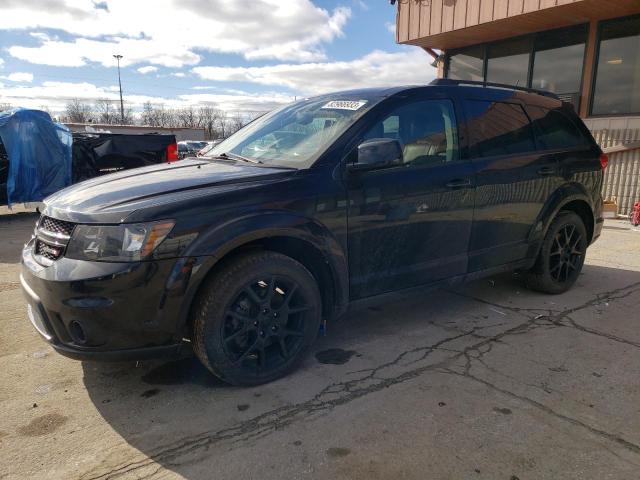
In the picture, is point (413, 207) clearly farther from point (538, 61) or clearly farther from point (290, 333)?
point (538, 61)

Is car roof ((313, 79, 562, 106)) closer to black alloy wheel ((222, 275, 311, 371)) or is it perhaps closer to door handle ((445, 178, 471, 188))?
door handle ((445, 178, 471, 188))

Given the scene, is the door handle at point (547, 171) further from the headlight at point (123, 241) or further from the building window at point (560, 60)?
the building window at point (560, 60)

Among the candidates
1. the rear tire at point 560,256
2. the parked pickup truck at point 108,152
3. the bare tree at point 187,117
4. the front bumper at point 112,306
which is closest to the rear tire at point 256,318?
the front bumper at point 112,306

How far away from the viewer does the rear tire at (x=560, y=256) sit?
14.9 feet

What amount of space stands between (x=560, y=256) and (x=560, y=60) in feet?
25.0

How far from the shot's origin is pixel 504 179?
391 centimetres

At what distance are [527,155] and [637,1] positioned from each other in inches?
272

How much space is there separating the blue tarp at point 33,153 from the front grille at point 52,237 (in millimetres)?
7652

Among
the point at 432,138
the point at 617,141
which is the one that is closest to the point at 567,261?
the point at 432,138

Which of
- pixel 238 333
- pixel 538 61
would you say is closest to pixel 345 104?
pixel 238 333

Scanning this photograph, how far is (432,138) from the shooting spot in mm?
3600

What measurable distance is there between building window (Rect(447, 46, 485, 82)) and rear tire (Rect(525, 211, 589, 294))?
27.0ft

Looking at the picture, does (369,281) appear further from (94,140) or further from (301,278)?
(94,140)

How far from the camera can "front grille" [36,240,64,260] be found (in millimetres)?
2615
